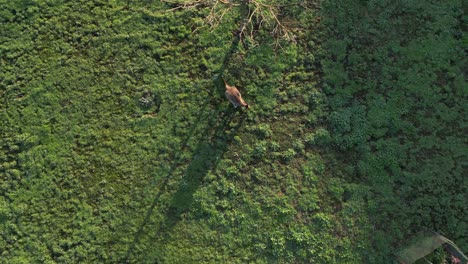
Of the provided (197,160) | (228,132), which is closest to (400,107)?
(228,132)

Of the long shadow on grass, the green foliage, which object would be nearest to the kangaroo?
the long shadow on grass

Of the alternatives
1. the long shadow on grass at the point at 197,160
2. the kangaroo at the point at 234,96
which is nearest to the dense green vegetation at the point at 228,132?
the long shadow on grass at the point at 197,160

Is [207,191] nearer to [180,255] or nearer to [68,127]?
[180,255]

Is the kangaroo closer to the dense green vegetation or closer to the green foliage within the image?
the dense green vegetation

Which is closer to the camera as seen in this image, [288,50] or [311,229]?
[311,229]

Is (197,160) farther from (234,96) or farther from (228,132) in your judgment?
(234,96)

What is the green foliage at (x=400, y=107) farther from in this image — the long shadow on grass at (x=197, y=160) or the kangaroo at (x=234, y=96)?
the long shadow on grass at (x=197, y=160)

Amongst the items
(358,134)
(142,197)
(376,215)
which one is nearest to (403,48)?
(358,134)
